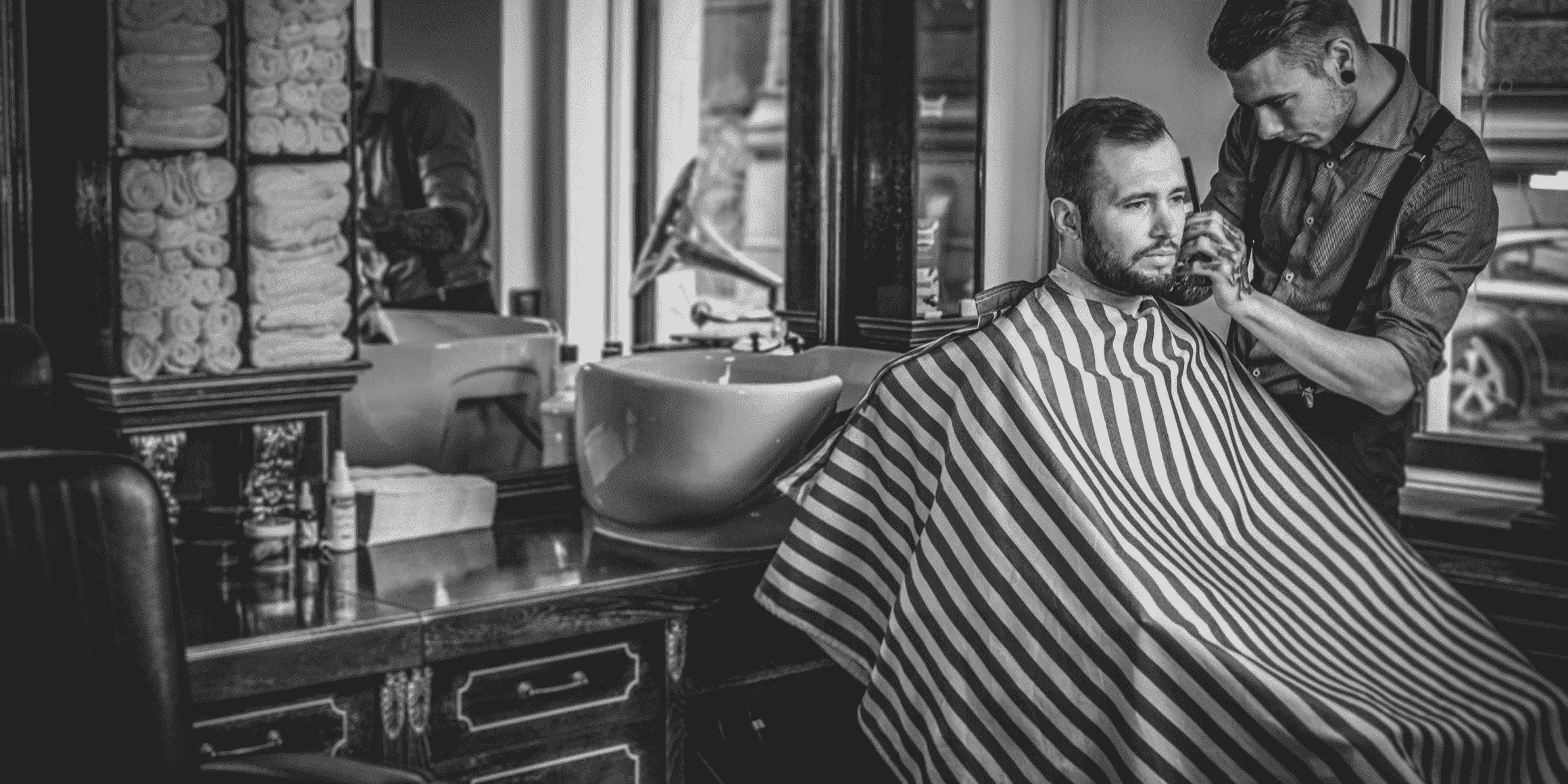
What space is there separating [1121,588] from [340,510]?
128 cm

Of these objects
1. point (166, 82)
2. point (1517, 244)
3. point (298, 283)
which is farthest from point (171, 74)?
point (1517, 244)

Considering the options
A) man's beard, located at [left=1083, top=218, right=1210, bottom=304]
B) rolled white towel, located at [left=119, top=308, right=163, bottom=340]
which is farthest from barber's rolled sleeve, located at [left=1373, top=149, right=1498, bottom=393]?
rolled white towel, located at [left=119, top=308, right=163, bottom=340]

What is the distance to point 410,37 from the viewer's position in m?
2.67

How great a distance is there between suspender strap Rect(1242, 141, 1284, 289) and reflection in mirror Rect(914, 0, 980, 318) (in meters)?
0.69

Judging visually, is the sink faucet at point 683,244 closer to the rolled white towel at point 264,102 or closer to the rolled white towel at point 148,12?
the rolled white towel at point 264,102

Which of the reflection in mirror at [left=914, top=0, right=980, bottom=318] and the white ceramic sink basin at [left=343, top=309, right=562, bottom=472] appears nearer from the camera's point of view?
the white ceramic sink basin at [left=343, top=309, right=562, bottom=472]

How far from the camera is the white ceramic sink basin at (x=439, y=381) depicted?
2.72 metres

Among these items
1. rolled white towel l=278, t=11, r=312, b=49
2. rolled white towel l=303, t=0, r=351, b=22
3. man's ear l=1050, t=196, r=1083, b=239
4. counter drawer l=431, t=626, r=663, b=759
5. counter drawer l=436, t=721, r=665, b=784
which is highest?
rolled white towel l=303, t=0, r=351, b=22

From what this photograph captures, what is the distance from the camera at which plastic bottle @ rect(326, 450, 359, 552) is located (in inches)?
99.0

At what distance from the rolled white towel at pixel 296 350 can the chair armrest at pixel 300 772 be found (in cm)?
94

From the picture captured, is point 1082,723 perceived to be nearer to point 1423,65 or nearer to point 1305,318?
point 1305,318

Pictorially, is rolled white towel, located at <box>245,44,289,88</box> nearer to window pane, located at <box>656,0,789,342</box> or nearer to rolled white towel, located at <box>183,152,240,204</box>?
rolled white towel, located at <box>183,152,240,204</box>

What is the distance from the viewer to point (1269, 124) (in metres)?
2.44

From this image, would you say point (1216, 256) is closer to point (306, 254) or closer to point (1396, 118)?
point (1396, 118)
